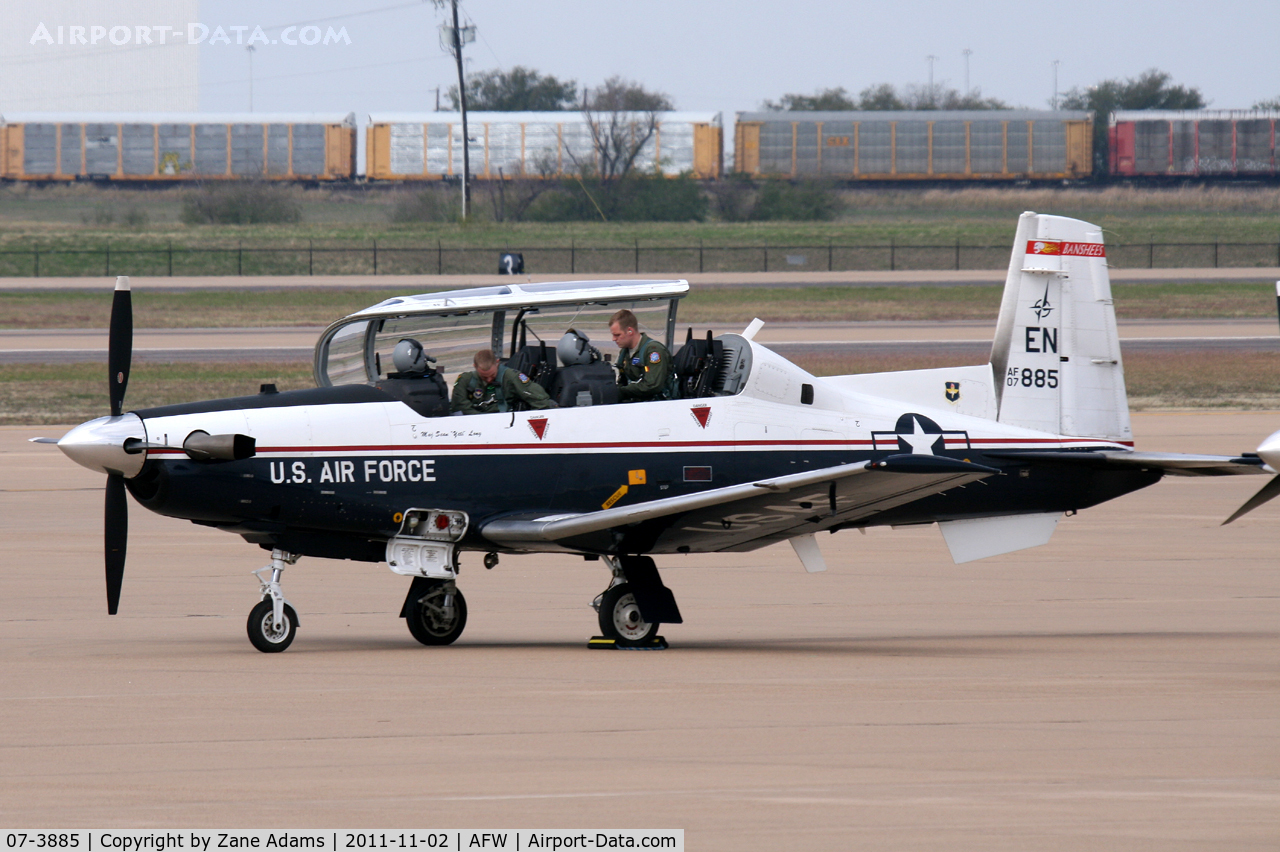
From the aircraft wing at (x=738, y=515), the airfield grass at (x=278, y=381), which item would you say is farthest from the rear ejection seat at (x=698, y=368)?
the airfield grass at (x=278, y=381)

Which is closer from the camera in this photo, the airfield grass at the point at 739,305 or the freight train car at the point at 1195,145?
the airfield grass at the point at 739,305

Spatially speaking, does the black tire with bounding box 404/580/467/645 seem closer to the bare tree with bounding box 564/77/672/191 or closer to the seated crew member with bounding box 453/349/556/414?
the seated crew member with bounding box 453/349/556/414

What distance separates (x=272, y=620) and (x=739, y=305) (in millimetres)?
38684

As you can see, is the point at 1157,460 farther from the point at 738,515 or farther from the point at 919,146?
the point at 919,146

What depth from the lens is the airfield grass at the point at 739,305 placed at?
44656 millimetres

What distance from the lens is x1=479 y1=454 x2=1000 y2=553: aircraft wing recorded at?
968 centimetres

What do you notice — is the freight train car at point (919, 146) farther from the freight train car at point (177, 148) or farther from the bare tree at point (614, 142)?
the freight train car at point (177, 148)

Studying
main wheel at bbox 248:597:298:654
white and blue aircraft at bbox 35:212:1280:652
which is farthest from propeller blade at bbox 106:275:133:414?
main wheel at bbox 248:597:298:654

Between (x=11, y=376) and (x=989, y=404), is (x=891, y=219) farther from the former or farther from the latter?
(x=989, y=404)

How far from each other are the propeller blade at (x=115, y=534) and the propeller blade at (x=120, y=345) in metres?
0.52

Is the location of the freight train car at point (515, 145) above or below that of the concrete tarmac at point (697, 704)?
above

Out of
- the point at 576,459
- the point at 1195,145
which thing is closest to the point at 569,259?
the point at 1195,145

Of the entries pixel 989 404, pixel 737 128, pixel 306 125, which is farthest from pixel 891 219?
pixel 989 404

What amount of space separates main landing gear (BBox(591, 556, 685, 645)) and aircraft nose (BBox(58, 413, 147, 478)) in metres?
3.28
